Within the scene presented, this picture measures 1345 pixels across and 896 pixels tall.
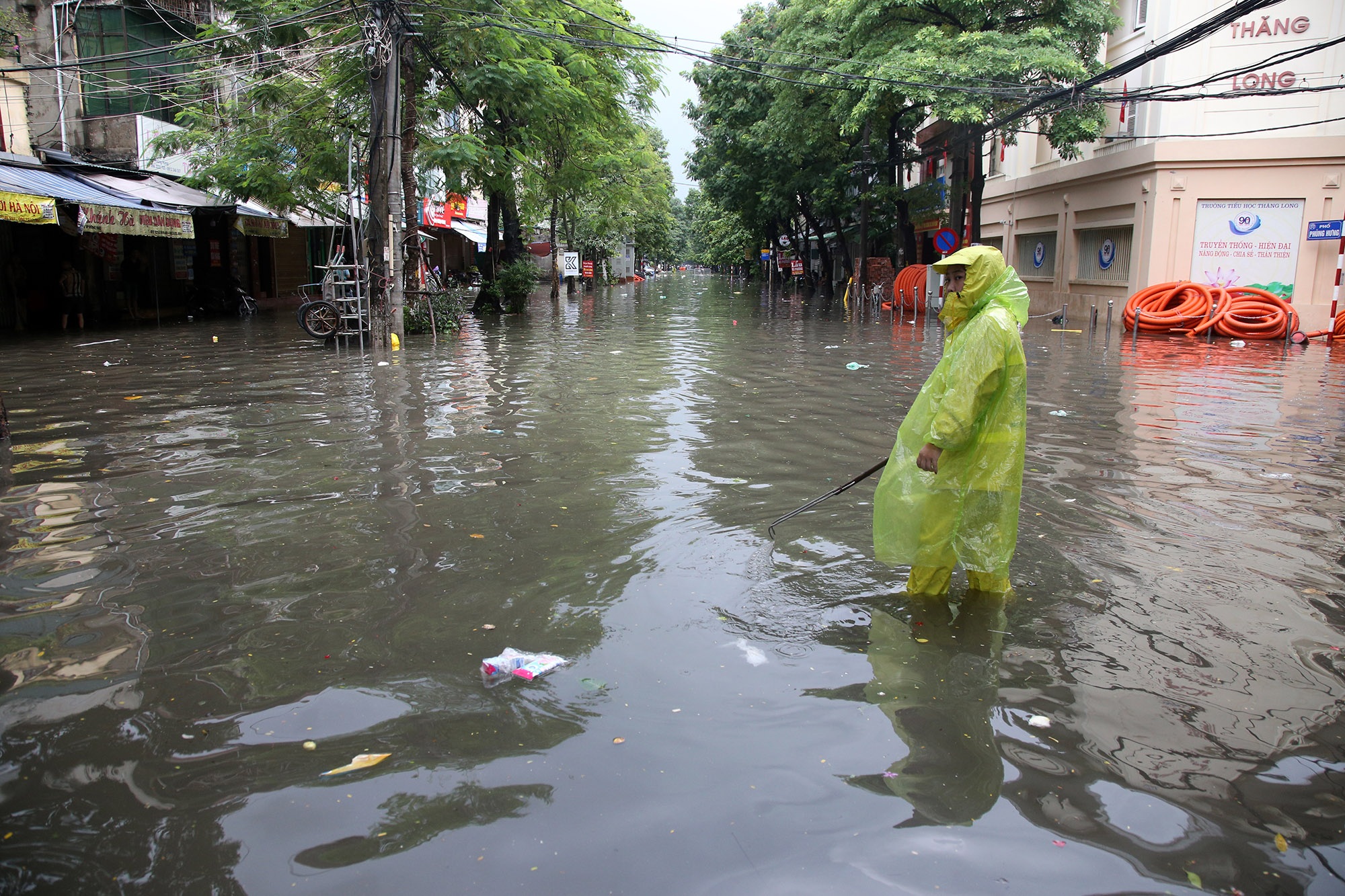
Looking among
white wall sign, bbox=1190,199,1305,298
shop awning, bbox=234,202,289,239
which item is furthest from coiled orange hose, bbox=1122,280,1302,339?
shop awning, bbox=234,202,289,239

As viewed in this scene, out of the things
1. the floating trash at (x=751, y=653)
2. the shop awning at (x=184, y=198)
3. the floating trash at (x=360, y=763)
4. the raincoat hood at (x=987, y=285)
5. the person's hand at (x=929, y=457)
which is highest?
the shop awning at (x=184, y=198)

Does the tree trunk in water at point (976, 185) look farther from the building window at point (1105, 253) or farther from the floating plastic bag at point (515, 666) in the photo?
the floating plastic bag at point (515, 666)

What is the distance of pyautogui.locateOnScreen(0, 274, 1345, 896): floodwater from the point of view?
103 inches

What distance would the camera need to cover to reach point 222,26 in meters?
19.5

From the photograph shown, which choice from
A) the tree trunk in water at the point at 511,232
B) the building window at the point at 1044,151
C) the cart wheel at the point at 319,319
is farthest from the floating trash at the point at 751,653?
the building window at the point at 1044,151

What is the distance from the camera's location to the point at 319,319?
51.1 feet

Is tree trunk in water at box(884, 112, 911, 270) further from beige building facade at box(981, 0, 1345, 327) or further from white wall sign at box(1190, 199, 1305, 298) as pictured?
white wall sign at box(1190, 199, 1305, 298)

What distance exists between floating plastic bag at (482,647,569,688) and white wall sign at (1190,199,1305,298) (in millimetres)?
22591

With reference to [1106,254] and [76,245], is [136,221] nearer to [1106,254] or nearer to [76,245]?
[76,245]

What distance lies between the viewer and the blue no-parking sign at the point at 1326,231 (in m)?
18.6

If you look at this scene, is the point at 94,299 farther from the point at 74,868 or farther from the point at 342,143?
the point at 74,868

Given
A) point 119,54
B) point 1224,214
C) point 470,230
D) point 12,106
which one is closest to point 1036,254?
point 1224,214

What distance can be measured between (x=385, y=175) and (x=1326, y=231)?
17827 millimetres

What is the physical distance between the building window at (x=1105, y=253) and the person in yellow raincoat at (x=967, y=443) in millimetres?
21770
